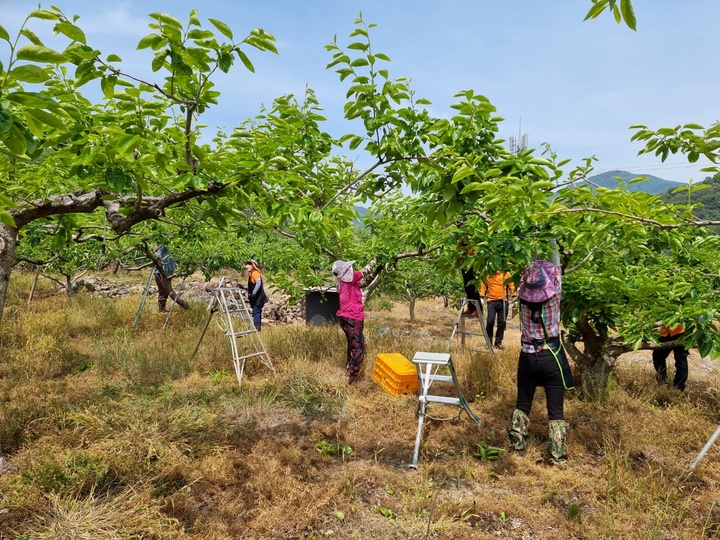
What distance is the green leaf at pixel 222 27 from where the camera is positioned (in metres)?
1.74

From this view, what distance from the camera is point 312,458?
3508mm

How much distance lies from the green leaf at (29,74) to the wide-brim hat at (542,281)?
3.31 meters

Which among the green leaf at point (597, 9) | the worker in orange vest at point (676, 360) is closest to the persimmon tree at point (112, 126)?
the green leaf at point (597, 9)

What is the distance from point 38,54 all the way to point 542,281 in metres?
3.41

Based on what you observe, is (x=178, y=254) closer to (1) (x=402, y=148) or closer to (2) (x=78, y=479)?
(2) (x=78, y=479)

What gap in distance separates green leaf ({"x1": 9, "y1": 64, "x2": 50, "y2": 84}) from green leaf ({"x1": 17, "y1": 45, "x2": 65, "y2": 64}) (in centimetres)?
4

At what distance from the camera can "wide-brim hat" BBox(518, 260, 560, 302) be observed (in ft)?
11.0

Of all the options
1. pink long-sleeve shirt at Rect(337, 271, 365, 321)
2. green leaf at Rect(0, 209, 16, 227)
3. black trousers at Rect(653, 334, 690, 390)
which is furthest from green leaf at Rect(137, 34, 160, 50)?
black trousers at Rect(653, 334, 690, 390)

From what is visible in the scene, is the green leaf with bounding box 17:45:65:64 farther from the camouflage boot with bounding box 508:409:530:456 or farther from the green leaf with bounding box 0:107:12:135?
the camouflage boot with bounding box 508:409:530:456

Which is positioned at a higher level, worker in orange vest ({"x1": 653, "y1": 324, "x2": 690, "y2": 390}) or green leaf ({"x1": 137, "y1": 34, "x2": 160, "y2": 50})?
green leaf ({"x1": 137, "y1": 34, "x2": 160, "y2": 50})

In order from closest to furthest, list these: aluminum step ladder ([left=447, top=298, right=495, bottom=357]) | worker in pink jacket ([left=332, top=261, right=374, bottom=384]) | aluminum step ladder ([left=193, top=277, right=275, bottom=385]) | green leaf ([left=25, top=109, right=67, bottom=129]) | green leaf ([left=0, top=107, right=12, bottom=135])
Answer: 1. green leaf ([left=0, top=107, right=12, bottom=135])
2. green leaf ([left=25, top=109, right=67, bottom=129])
3. worker in pink jacket ([left=332, top=261, right=374, bottom=384])
4. aluminum step ladder ([left=193, top=277, right=275, bottom=385])
5. aluminum step ladder ([left=447, top=298, right=495, bottom=357])

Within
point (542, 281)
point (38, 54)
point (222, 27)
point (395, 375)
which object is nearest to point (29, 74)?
point (38, 54)

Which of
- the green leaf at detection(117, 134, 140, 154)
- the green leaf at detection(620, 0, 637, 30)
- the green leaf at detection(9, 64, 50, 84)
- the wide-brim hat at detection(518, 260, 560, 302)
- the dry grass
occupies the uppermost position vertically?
the green leaf at detection(620, 0, 637, 30)

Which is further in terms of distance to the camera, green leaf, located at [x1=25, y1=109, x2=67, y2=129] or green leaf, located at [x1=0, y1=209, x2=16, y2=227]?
green leaf, located at [x1=0, y1=209, x2=16, y2=227]
